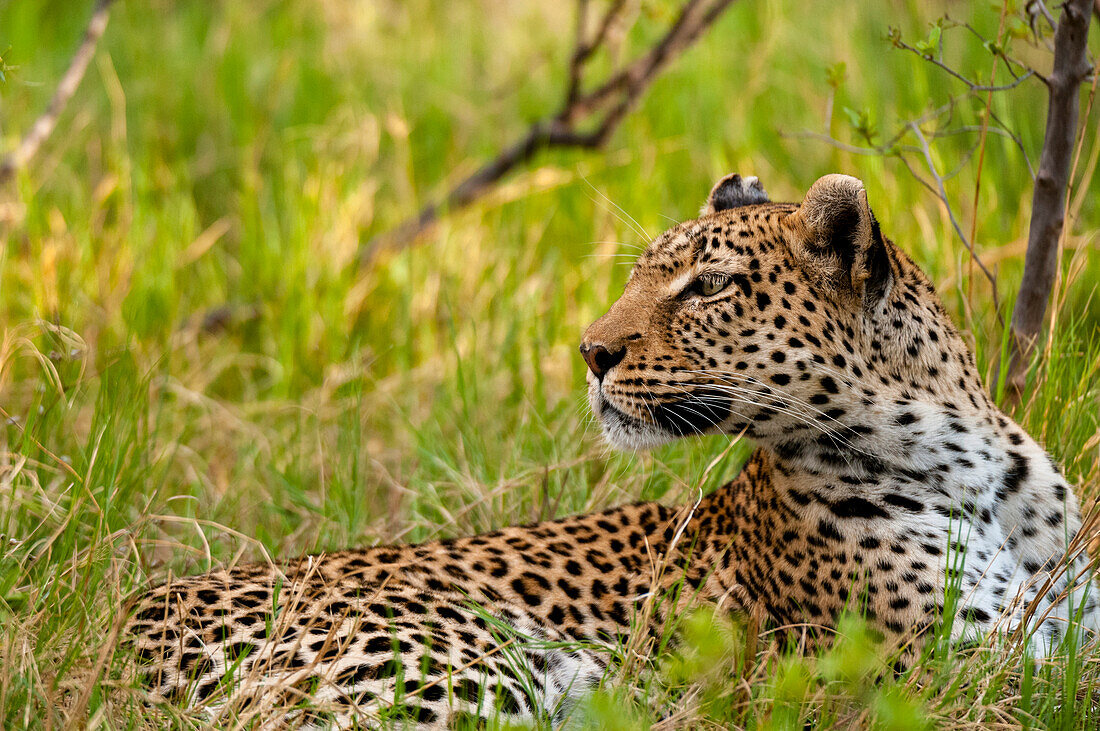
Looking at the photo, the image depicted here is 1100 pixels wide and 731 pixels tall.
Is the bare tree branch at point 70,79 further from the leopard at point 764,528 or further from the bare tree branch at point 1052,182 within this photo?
the bare tree branch at point 1052,182

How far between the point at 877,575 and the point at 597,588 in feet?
3.16

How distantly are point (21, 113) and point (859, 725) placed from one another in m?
7.79

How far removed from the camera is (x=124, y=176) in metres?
7.66

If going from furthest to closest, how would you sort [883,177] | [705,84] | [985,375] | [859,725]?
[705,84]
[883,177]
[985,375]
[859,725]

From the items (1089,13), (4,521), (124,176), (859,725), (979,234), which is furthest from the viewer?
(124,176)

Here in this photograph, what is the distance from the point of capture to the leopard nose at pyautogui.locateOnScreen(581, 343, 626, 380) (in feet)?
12.7

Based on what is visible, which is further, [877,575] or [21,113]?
[21,113]

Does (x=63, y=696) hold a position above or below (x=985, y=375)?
below

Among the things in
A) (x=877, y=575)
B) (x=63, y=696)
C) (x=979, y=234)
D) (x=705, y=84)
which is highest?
(x=705, y=84)

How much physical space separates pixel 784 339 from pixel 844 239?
14.3 inches

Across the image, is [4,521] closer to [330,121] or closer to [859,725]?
[859,725]

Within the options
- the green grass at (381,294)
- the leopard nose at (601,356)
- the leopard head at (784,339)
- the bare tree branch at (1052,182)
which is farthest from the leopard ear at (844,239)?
the bare tree branch at (1052,182)

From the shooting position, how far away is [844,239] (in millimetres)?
3738

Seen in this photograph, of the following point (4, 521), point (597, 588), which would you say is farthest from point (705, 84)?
point (4, 521)
